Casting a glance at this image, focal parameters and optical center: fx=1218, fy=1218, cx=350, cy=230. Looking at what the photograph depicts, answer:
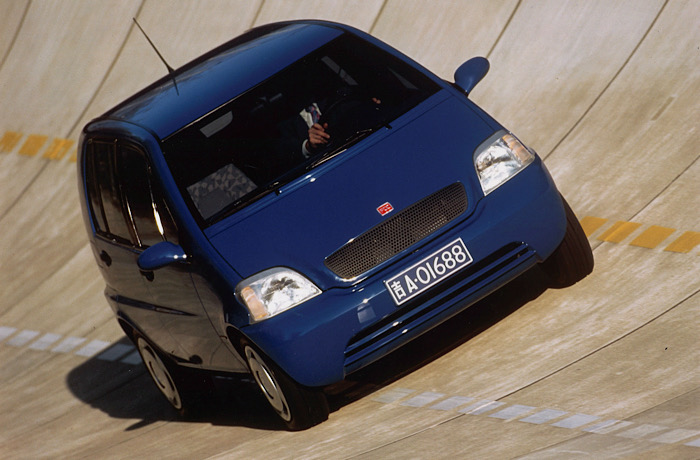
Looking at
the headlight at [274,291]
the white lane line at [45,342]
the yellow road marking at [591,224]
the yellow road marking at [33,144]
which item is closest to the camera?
the headlight at [274,291]

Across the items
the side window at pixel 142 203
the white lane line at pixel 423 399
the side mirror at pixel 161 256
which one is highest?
the side window at pixel 142 203

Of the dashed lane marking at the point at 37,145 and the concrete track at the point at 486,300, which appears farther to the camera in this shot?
the dashed lane marking at the point at 37,145

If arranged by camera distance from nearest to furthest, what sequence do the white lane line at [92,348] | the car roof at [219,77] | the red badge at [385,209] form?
the red badge at [385,209] < the car roof at [219,77] < the white lane line at [92,348]

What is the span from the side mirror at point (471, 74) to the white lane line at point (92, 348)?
388 cm

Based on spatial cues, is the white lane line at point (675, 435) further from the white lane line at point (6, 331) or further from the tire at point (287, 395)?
the white lane line at point (6, 331)

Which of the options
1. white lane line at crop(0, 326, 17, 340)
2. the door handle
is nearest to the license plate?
the door handle

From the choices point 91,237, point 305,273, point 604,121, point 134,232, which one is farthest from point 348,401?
point 604,121

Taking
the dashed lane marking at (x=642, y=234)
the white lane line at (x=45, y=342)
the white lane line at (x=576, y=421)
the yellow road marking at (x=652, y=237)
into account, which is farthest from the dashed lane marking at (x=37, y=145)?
the white lane line at (x=576, y=421)

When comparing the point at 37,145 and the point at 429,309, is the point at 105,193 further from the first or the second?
the point at 37,145

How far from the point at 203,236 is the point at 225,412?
1660mm

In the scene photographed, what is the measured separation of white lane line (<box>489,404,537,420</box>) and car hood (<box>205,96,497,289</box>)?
0.92m

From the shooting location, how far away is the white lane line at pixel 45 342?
9938mm

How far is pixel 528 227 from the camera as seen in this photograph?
20.8 ft

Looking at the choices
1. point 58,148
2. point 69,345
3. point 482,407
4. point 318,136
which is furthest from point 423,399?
point 58,148
